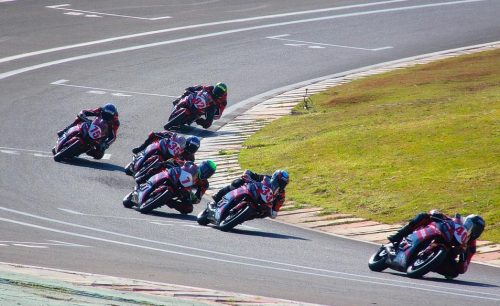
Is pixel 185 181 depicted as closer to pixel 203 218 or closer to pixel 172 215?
pixel 172 215

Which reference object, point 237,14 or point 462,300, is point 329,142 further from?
point 237,14

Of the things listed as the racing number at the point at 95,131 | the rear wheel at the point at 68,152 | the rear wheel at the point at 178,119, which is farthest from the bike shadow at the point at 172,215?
the rear wheel at the point at 178,119

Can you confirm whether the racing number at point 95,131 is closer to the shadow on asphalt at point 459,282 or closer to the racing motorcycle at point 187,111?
the racing motorcycle at point 187,111

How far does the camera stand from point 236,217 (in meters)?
19.6

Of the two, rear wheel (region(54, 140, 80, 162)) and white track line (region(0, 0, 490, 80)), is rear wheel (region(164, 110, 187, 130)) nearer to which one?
rear wheel (region(54, 140, 80, 162))

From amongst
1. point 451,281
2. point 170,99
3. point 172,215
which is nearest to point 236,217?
point 172,215

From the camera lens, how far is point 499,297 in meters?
14.7

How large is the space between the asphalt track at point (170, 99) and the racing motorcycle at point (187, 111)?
0.42 metres

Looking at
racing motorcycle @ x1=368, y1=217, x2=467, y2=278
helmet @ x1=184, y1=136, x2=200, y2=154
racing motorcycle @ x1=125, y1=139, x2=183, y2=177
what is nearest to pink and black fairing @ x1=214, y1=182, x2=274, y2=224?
helmet @ x1=184, y1=136, x2=200, y2=154

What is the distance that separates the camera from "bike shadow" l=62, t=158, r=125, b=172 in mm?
25812

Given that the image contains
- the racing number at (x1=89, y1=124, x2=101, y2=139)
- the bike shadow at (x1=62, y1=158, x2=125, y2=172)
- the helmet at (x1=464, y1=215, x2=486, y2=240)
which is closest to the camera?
the helmet at (x1=464, y1=215, x2=486, y2=240)

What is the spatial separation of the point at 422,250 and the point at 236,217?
413 cm

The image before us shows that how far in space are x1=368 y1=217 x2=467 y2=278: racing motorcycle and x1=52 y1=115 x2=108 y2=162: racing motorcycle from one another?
10.8 m

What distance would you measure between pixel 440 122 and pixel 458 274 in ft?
36.9
